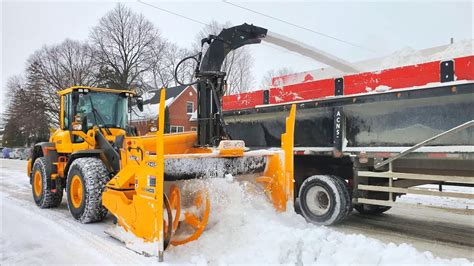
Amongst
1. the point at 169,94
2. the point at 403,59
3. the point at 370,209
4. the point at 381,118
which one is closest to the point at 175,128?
the point at 169,94

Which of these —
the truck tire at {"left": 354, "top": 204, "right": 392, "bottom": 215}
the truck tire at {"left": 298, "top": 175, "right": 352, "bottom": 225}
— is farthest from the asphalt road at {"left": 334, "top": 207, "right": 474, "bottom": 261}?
the truck tire at {"left": 298, "top": 175, "right": 352, "bottom": 225}

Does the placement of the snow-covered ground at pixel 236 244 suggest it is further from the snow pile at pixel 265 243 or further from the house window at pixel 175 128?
the house window at pixel 175 128

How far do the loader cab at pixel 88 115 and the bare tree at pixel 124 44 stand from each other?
89.6 ft

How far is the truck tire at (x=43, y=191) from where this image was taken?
22.6 feet

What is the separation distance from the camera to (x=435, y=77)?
4.68 metres

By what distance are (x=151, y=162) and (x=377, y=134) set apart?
10.6 feet

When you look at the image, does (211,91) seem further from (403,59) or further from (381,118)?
(403,59)

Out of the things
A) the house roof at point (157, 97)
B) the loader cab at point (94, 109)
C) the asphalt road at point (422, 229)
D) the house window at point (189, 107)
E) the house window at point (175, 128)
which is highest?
the house roof at point (157, 97)

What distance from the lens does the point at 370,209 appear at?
6.66 metres

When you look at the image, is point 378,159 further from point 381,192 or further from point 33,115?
point 33,115

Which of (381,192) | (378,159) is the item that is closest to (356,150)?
(378,159)

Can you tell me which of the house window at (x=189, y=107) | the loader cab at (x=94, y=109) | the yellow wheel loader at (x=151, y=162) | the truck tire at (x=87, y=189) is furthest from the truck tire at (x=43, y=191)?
the house window at (x=189, y=107)

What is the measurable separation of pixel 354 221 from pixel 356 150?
1416 mm

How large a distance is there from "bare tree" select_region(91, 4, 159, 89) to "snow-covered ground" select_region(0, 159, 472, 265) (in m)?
30.0
